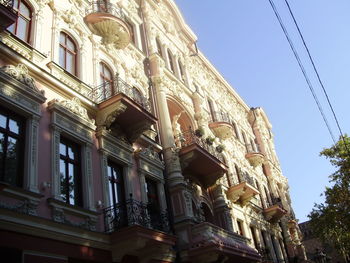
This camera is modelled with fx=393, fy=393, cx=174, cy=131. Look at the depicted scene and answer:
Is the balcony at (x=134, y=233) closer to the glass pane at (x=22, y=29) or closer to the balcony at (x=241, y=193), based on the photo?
the glass pane at (x=22, y=29)

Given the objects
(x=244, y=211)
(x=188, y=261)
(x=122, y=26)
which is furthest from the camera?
(x=244, y=211)

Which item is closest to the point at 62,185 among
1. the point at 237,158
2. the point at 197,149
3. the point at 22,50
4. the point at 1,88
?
the point at 1,88

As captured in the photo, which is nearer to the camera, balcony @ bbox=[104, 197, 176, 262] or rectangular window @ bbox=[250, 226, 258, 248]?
balcony @ bbox=[104, 197, 176, 262]

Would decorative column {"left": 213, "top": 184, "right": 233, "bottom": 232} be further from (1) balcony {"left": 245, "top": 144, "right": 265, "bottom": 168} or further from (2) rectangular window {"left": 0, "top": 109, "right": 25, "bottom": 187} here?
(2) rectangular window {"left": 0, "top": 109, "right": 25, "bottom": 187}

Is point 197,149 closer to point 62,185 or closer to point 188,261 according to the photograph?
point 188,261

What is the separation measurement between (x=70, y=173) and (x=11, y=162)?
2.12 metres

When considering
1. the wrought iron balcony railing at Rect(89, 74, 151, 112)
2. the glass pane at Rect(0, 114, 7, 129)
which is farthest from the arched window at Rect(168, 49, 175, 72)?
the glass pane at Rect(0, 114, 7, 129)

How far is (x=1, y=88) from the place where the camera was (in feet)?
32.4

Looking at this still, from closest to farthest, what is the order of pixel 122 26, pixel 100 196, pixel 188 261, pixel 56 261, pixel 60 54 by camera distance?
pixel 56 261
pixel 100 196
pixel 60 54
pixel 188 261
pixel 122 26

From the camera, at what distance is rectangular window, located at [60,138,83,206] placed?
10.9 meters

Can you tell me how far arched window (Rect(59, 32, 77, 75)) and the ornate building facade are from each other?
0.05m

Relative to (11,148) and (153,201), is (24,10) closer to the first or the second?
(11,148)

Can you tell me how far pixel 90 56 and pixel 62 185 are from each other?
233 inches

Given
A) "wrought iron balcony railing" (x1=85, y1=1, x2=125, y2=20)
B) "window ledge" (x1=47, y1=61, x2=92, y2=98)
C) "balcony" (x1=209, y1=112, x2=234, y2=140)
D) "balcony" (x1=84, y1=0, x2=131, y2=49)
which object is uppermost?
"wrought iron balcony railing" (x1=85, y1=1, x2=125, y2=20)
